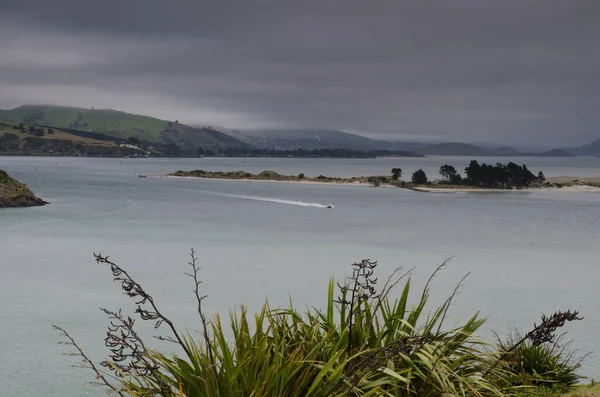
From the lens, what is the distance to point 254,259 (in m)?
34.1

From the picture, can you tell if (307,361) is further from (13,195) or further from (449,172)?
(449,172)

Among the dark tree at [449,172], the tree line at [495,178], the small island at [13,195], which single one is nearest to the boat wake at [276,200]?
the small island at [13,195]

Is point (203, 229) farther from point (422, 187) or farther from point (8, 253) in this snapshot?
point (422, 187)

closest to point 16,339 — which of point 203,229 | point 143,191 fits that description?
point 203,229

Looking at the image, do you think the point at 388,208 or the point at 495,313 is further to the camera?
the point at 388,208

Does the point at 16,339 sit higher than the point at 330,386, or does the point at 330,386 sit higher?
the point at 330,386

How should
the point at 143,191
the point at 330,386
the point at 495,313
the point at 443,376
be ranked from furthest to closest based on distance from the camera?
the point at 143,191 → the point at 495,313 → the point at 443,376 → the point at 330,386

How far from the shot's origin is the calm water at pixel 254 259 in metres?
19.9

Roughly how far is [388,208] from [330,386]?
66.3 meters

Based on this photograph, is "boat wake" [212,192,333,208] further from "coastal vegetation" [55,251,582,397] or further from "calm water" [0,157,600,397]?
"coastal vegetation" [55,251,582,397]

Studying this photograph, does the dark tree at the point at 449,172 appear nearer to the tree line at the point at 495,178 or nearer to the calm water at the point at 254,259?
the tree line at the point at 495,178

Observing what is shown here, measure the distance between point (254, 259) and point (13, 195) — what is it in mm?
34679

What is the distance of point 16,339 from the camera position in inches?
717

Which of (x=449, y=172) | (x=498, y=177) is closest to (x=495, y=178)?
(x=498, y=177)
